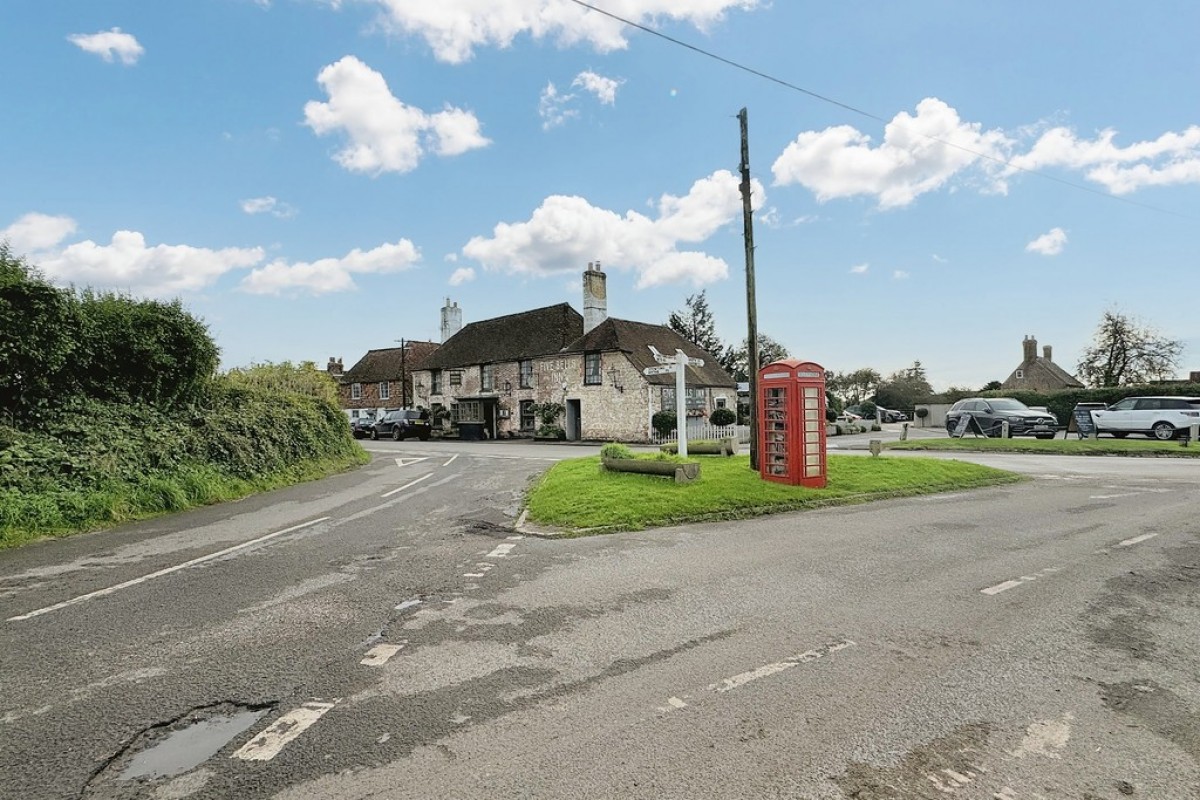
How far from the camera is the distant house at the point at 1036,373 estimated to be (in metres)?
59.5

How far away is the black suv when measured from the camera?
41.4m

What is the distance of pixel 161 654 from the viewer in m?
4.63

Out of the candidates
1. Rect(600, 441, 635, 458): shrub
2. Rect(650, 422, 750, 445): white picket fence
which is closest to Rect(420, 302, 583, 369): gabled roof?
Rect(650, 422, 750, 445): white picket fence

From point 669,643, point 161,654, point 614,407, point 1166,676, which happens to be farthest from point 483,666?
point 614,407

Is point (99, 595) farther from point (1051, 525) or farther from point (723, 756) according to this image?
point (1051, 525)

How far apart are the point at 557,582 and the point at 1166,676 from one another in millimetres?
4650

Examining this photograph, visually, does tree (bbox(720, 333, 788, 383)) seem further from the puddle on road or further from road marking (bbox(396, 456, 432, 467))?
the puddle on road

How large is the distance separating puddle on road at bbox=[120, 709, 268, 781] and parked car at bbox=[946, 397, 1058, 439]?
30963 millimetres

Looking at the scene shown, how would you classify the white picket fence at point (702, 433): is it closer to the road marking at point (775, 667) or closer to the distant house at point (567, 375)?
the distant house at point (567, 375)

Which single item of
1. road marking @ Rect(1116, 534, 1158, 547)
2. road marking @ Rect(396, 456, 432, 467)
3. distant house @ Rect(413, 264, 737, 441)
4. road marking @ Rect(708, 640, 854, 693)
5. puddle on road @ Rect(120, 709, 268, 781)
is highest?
distant house @ Rect(413, 264, 737, 441)

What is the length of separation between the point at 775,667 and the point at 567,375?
33.8 m

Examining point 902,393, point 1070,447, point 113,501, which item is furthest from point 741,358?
point 113,501

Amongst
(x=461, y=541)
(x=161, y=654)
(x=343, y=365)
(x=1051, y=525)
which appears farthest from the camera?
(x=343, y=365)

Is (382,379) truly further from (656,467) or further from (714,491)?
(714,491)
